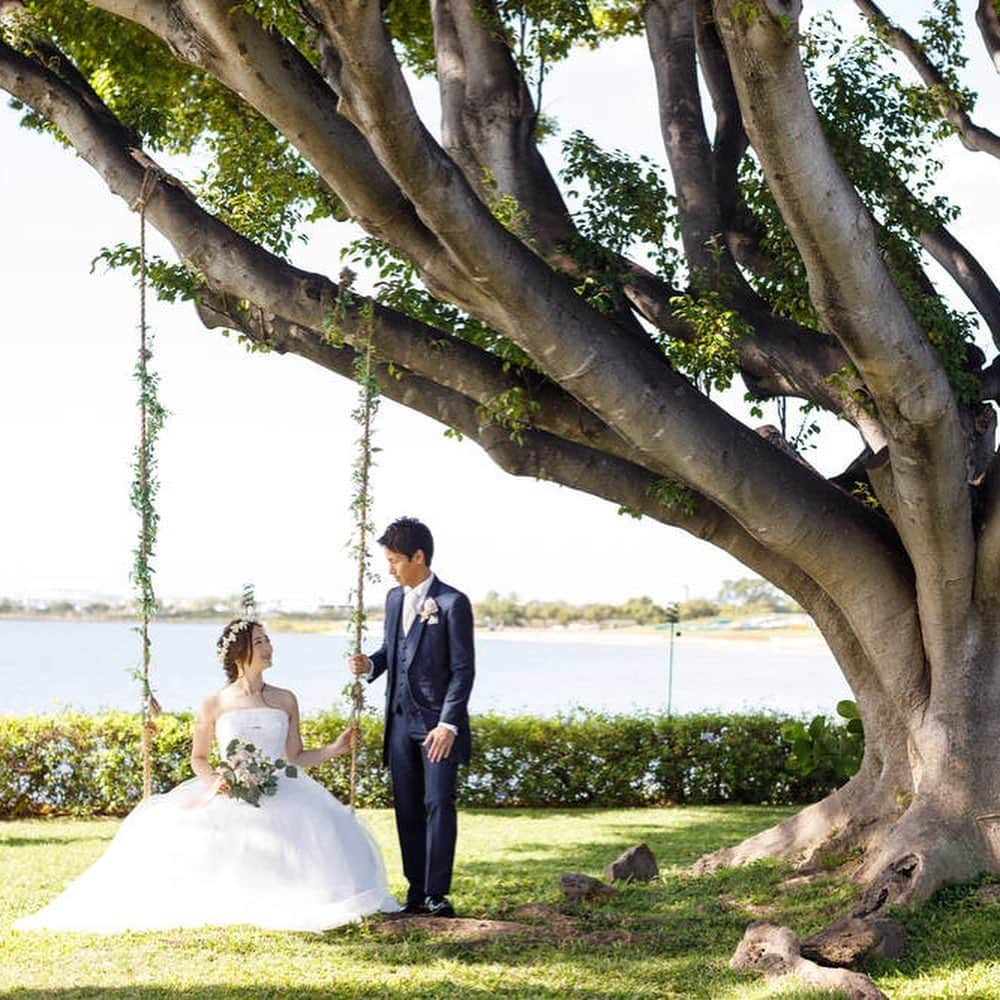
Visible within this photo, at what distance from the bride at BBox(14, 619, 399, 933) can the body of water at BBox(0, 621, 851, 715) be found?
8913 mm

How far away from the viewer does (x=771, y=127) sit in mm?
6633

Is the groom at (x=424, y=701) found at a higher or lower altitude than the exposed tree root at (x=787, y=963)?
higher

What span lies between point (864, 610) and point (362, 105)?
14.3ft

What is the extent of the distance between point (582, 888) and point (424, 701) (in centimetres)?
156

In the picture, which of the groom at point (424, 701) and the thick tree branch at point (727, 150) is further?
the thick tree branch at point (727, 150)

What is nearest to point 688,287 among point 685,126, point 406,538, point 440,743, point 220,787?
point 685,126

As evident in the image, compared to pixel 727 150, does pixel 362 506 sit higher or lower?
lower

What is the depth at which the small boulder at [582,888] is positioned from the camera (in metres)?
8.15

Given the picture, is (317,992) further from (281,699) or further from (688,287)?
(688,287)

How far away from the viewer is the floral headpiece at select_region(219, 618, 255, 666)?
743cm

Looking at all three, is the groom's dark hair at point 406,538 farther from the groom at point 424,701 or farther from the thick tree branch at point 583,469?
the thick tree branch at point 583,469

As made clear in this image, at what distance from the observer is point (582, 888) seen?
8156 millimetres

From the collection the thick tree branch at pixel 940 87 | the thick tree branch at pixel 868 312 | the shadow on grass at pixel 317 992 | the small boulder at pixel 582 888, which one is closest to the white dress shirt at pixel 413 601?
the small boulder at pixel 582 888

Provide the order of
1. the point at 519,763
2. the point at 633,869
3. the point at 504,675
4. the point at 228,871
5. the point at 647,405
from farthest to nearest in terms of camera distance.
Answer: the point at 504,675 < the point at 519,763 < the point at 633,869 < the point at 647,405 < the point at 228,871
